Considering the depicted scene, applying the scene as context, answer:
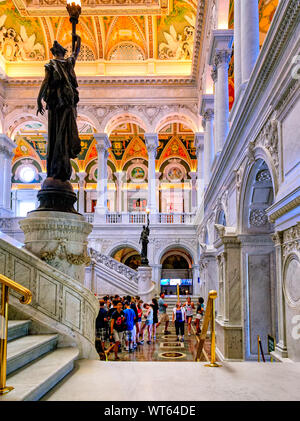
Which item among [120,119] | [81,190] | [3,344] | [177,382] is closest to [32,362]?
[3,344]

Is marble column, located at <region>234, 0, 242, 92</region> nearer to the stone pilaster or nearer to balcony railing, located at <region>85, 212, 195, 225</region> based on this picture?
the stone pilaster

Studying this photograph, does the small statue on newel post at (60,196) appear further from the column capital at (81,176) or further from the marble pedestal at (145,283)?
the column capital at (81,176)

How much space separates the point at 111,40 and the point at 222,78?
16.1m

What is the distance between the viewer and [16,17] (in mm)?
26734

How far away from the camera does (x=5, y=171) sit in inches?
1089

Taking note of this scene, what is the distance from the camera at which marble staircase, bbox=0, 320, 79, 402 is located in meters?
3.11

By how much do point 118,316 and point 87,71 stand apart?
22008 millimetres

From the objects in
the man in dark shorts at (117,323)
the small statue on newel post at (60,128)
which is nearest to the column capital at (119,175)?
the man in dark shorts at (117,323)

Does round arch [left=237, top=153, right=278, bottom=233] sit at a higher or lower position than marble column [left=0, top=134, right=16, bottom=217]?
lower

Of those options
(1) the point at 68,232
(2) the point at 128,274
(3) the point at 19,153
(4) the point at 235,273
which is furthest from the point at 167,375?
(3) the point at 19,153

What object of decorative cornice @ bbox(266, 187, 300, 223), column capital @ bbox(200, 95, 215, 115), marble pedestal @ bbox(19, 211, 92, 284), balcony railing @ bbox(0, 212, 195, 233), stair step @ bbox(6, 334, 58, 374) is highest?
column capital @ bbox(200, 95, 215, 115)

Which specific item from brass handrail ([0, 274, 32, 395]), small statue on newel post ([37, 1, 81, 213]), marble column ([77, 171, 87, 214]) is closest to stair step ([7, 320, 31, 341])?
brass handrail ([0, 274, 32, 395])

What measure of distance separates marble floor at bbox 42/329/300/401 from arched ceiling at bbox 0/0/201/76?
83.1ft

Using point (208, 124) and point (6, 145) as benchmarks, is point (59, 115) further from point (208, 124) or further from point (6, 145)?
point (6, 145)
